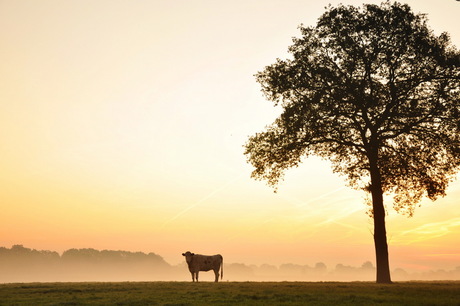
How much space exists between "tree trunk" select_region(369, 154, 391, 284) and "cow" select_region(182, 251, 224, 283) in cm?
1416

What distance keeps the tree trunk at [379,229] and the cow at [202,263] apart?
46.4 ft

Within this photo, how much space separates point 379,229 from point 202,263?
15999 millimetres

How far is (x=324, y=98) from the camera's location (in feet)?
107

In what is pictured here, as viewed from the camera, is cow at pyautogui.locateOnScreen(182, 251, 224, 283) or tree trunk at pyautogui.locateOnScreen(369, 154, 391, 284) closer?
tree trunk at pyautogui.locateOnScreen(369, 154, 391, 284)

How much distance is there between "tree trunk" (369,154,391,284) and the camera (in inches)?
1240

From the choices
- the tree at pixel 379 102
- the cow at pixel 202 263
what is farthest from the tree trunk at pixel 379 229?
the cow at pixel 202 263

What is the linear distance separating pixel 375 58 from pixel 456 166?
10.7 m

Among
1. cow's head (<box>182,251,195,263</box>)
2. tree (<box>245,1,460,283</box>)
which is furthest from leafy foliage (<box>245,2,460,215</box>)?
cow's head (<box>182,251,195,263</box>)

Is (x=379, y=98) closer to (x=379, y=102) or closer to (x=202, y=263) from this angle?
(x=379, y=102)

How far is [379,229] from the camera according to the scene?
106 feet

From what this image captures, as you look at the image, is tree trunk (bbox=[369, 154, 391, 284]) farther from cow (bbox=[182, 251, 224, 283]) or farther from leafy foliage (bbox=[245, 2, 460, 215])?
cow (bbox=[182, 251, 224, 283])

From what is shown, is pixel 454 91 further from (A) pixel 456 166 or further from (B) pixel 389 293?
(B) pixel 389 293

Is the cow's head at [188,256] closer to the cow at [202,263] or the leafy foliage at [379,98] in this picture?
the cow at [202,263]

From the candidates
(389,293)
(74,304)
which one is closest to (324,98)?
(389,293)
